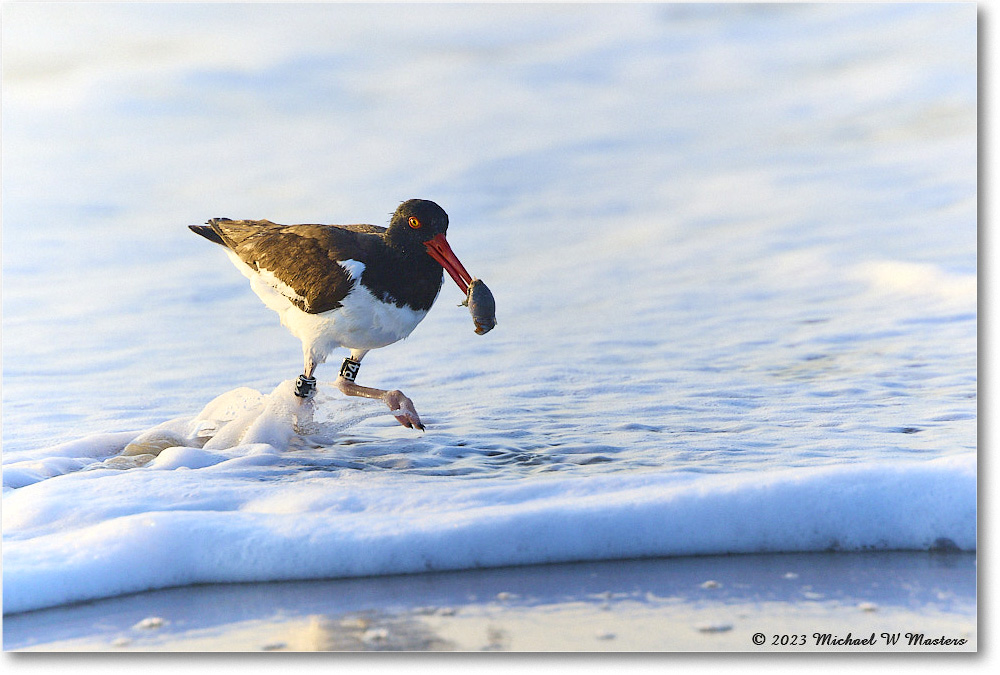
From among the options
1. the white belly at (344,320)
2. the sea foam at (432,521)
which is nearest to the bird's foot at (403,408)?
the white belly at (344,320)

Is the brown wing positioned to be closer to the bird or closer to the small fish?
the bird

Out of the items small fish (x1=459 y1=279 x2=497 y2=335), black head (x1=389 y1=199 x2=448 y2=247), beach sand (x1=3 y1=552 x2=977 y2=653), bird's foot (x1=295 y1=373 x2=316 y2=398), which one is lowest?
beach sand (x1=3 y1=552 x2=977 y2=653)

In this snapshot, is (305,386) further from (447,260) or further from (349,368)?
(447,260)

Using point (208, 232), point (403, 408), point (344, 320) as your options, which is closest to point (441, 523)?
point (403, 408)

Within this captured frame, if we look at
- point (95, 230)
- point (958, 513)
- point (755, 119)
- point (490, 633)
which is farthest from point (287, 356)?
point (958, 513)

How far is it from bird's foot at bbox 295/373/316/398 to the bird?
0.04 meters

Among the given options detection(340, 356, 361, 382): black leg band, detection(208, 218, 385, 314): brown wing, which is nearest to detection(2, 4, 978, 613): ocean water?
detection(340, 356, 361, 382): black leg band

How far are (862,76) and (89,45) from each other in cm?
262

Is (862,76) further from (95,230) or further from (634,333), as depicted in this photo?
(95,230)

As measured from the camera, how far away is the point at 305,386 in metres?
3.20

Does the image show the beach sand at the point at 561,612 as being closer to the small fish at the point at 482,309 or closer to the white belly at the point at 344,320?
the small fish at the point at 482,309

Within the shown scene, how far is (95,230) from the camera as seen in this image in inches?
130

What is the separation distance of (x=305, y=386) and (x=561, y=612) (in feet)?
4.54

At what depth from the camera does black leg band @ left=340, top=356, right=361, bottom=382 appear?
3305mm
